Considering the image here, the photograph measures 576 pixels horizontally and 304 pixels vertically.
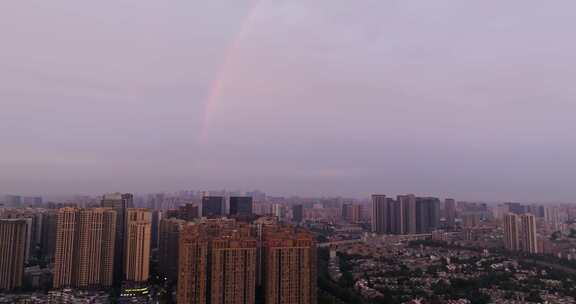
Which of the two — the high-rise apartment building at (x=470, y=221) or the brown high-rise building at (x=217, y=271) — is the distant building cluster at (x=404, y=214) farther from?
the brown high-rise building at (x=217, y=271)

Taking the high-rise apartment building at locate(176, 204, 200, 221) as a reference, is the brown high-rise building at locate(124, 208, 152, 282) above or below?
below

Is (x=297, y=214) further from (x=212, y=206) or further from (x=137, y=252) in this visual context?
(x=137, y=252)

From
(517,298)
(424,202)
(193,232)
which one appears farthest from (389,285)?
(424,202)

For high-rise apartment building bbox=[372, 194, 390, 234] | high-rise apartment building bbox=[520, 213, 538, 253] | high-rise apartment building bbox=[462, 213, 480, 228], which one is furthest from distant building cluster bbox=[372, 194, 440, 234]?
high-rise apartment building bbox=[520, 213, 538, 253]

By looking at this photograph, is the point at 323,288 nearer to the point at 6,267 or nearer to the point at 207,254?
the point at 207,254

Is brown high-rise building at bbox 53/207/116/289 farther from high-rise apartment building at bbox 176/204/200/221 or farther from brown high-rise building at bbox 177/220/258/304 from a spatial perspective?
brown high-rise building at bbox 177/220/258/304

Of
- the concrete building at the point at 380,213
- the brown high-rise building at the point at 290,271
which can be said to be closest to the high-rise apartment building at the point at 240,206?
the concrete building at the point at 380,213

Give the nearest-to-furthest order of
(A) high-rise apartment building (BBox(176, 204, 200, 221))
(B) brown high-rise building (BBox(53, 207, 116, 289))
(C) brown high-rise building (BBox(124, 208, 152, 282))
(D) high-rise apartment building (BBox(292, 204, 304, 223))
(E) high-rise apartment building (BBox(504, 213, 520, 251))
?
(B) brown high-rise building (BBox(53, 207, 116, 289)) → (C) brown high-rise building (BBox(124, 208, 152, 282)) → (A) high-rise apartment building (BBox(176, 204, 200, 221)) → (E) high-rise apartment building (BBox(504, 213, 520, 251)) → (D) high-rise apartment building (BBox(292, 204, 304, 223))
